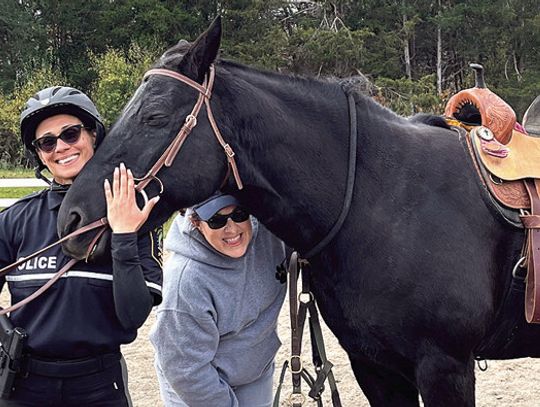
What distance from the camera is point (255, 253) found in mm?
2623

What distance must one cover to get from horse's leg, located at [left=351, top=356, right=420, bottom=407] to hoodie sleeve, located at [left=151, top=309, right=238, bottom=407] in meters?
0.57

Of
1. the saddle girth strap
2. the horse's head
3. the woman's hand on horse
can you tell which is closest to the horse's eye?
the horse's head

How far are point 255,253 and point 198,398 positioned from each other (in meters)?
0.61

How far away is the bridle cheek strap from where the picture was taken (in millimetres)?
1975

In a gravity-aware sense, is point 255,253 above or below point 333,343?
above

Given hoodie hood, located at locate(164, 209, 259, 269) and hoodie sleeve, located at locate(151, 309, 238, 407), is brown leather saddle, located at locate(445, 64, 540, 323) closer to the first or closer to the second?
hoodie hood, located at locate(164, 209, 259, 269)

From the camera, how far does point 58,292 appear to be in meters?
2.24

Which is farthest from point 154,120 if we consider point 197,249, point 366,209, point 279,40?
point 279,40

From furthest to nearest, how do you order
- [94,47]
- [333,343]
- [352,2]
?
1. [94,47]
2. [352,2]
3. [333,343]

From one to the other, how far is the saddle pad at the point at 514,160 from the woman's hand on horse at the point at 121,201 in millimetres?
1273

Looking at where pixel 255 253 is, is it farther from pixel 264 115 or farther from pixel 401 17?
pixel 401 17

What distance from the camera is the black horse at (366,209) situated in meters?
2.10

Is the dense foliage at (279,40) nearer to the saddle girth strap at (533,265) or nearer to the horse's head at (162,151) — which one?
the saddle girth strap at (533,265)

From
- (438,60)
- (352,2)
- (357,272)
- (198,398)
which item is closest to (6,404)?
(198,398)
